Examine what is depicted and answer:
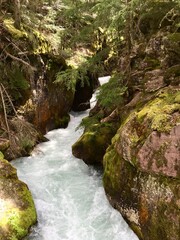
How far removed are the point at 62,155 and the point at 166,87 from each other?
6.21 meters

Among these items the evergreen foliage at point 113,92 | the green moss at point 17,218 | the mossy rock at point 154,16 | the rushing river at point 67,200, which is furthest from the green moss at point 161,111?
the green moss at point 17,218

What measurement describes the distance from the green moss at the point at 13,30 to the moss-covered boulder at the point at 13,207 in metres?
6.75

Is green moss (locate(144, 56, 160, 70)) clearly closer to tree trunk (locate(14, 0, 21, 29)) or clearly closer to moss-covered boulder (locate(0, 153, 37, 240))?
moss-covered boulder (locate(0, 153, 37, 240))

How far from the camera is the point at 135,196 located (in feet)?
25.1

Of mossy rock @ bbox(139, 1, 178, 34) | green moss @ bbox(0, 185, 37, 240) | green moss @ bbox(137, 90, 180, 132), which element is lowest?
green moss @ bbox(0, 185, 37, 240)

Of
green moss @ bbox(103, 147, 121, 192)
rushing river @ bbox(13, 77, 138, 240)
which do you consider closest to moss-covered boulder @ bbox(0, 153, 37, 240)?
rushing river @ bbox(13, 77, 138, 240)

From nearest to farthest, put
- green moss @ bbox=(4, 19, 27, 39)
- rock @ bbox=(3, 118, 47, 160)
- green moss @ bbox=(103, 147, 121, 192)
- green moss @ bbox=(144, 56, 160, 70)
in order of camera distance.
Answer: green moss @ bbox=(103, 147, 121, 192), green moss @ bbox=(144, 56, 160, 70), rock @ bbox=(3, 118, 47, 160), green moss @ bbox=(4, 19, 27, 39)

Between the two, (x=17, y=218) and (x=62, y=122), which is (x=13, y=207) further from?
(x=62, y=122)

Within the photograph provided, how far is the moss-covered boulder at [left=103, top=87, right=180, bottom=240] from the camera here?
21.4 feet

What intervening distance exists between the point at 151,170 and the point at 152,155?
359mm

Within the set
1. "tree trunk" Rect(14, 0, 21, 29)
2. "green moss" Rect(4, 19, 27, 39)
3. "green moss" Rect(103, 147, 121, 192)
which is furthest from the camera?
"tree trunk" Rect(14, 0, 21, 29)

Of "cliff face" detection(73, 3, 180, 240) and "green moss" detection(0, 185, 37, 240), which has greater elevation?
"cliff face" detection(73, 3, 180, 240)

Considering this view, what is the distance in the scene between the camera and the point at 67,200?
9648mm

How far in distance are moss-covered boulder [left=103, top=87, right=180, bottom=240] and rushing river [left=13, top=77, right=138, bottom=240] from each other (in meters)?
0.68
